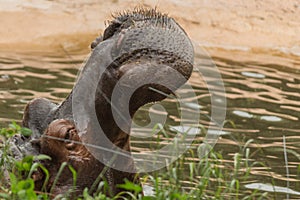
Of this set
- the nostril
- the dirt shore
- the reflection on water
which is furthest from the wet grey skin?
the dirt shore

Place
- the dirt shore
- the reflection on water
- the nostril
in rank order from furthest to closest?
1. the dirt shore
2. the reflection on water
3. the nostril

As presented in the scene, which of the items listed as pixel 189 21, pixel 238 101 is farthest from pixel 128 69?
pixel 189 21

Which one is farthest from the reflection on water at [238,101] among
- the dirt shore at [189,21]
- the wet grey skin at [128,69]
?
the wet grey skin at [128,69]

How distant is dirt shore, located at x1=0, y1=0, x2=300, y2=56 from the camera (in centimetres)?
1035

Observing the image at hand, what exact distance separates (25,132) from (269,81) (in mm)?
5529

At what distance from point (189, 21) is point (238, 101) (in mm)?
3137

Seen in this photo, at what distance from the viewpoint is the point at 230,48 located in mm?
10609

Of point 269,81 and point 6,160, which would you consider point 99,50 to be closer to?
point 6,160

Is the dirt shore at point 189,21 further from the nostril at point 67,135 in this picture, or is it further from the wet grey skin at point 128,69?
the nostril at point 67,135

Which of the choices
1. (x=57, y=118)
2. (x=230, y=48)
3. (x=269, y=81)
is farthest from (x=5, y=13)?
(x=57, y=118)

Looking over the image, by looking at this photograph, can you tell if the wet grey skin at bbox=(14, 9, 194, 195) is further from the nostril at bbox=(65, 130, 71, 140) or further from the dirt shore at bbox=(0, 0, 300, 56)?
the dirt shore at bbox=(0, 0, 300, 56)

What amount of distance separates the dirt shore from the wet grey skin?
19.1 feet

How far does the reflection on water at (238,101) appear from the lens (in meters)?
6.28

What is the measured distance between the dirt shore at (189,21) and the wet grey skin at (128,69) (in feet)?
19.1
